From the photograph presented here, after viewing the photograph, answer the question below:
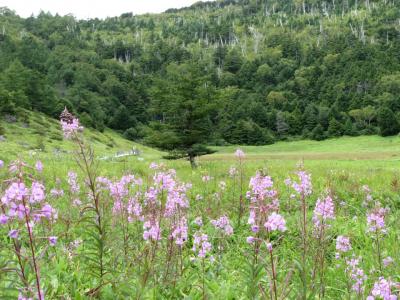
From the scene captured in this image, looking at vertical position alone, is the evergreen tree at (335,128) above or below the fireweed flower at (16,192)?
below

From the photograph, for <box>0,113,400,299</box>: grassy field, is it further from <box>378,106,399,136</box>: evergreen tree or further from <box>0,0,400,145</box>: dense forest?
<box>378,106,399,136</box>: evergreen tree

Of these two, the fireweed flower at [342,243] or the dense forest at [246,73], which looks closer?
the fireweed flower at [342,243]

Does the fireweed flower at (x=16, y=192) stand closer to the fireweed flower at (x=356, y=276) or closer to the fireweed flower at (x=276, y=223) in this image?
the fireweed flower at (x=276, y=223)

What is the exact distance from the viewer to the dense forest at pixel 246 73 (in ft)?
305

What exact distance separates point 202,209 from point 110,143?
215 ft

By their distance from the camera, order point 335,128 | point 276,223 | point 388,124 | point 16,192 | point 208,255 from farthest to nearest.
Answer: point 335,128 < point 388,124 < point 208,255 < point 276,223 < point 16,192

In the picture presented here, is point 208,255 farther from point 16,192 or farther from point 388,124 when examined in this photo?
point 388,124

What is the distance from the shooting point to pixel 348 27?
16688 centimetres

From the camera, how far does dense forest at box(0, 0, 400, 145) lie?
92.8m

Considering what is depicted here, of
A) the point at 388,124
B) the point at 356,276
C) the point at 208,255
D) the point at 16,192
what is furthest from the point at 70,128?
the point at 388,124

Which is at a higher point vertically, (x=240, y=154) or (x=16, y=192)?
(x=16, y=192)

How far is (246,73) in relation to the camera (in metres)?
149

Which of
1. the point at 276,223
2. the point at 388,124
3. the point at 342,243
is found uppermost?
the point at 276,223

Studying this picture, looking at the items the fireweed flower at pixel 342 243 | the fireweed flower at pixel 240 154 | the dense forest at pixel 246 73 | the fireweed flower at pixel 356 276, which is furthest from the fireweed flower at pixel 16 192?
the dense forest at pixel 246 73
